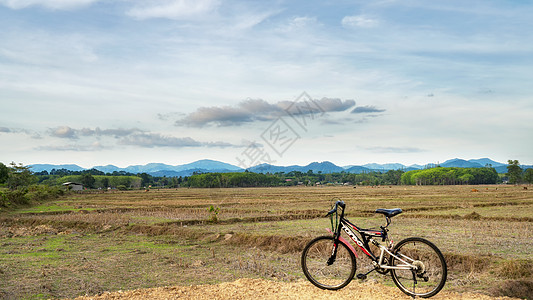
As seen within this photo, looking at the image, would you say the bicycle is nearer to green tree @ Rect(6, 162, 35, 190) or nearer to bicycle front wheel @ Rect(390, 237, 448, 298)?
bicycle front wheel @ Rect(390, 237, 448, 298)

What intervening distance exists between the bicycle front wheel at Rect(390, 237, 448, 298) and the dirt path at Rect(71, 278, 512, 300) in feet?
0.69

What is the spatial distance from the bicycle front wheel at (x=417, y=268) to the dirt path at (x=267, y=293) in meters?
0.21

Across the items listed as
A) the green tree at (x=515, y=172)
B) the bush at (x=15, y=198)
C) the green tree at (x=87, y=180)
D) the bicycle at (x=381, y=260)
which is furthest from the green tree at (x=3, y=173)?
the green tree at (x=515, y=172)

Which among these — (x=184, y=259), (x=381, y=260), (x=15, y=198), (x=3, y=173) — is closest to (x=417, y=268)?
(x=381, y=260)

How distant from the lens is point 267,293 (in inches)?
295

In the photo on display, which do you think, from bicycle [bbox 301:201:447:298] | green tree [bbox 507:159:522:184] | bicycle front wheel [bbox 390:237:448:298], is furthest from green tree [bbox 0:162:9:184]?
green tree [bbox 507:159:522:184]

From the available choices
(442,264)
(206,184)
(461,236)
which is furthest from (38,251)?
(206,184)

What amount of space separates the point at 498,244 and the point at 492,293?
752cm

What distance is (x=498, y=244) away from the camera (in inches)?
581

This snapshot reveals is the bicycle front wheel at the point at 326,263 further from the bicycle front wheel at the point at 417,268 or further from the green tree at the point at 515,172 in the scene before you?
A: the green tree at the point at 515,172

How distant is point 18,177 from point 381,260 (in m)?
100

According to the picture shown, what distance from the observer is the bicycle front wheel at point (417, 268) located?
7.00 metres

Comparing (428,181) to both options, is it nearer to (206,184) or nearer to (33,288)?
(206,184)

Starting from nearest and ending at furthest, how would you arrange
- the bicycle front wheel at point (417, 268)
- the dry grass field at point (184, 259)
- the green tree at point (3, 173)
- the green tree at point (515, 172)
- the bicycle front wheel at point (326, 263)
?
the bicycle front wheel at point (417, 268) → the bicycle front wheel at point (326, 263) → the dry grass field at point (184, 259) → the green tree at point (3, 173) → the green tree at point (515, 172)
